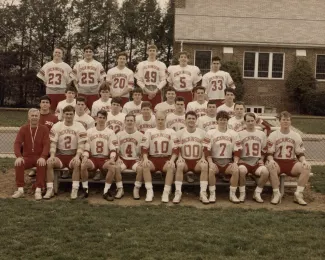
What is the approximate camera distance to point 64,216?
23.9 ft

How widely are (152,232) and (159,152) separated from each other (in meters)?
2.49

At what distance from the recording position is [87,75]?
36.4 ft

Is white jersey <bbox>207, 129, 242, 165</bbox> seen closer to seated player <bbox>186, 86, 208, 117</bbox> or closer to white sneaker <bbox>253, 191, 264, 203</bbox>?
white sneaker <bbox>253, 191, 264, 203</bbox>

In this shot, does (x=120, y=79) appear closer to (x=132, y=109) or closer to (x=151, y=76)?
(x=151, y=76)

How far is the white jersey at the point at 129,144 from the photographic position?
9.02 m

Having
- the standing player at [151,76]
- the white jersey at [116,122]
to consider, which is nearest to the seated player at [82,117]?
the white jersey at [116,122]

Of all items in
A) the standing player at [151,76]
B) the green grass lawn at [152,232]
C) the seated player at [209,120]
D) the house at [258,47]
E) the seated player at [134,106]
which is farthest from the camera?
the house at [258,47]

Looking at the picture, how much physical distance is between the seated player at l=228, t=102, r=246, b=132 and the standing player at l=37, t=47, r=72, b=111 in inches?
152

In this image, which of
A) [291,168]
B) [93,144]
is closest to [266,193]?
[291,168]

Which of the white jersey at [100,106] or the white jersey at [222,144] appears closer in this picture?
the white jersey at [222,144]

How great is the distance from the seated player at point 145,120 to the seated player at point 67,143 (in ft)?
3.87


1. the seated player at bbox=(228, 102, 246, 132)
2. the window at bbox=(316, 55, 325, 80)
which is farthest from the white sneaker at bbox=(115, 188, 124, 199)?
the window at bbox=(316, 55, 325, 80)

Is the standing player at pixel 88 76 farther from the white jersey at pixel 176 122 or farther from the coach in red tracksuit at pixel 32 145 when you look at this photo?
the coach in red tracksuit at pixel 32 145

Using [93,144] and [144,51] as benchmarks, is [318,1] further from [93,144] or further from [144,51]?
[93,144]
